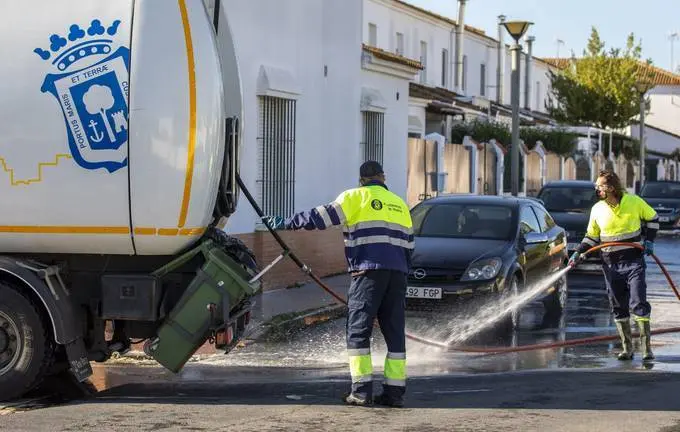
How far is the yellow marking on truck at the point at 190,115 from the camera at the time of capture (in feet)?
29.6

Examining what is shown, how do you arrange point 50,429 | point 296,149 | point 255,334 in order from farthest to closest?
point 296,149 → point 255,334 → point 50,429

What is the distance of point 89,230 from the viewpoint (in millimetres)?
9148

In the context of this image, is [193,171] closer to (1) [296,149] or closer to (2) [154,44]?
(2) [154,44]

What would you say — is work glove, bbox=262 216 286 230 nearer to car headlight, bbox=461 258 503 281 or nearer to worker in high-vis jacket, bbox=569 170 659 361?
worker in high-vis jacket, bbox=569 170 659 361

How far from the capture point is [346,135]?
2080 cm

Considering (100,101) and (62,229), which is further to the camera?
(62,229)

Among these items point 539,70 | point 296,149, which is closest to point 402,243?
point 296,149

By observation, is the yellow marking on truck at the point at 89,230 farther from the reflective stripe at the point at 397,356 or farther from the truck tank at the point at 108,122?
the reflective stripe at the point at 397,356

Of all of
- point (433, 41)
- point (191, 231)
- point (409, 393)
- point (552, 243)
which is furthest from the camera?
point (433, 41)

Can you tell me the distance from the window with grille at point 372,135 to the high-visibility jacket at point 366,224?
1248cm

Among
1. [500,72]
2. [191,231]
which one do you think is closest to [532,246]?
[191,231]

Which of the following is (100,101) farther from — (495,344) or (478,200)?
(478,200)

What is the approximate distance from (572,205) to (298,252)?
7.31m

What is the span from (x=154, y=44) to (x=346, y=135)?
11.9m
